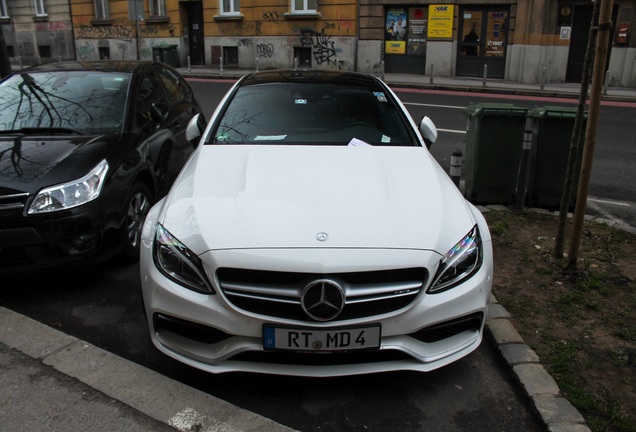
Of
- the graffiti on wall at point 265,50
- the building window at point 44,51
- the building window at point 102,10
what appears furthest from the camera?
the building window at point 44,51

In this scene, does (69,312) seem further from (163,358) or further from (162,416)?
(162,416)

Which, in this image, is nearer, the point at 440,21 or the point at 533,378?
the point at 533,378

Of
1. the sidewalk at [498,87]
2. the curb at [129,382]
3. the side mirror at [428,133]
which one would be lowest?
the curb at [129,382]

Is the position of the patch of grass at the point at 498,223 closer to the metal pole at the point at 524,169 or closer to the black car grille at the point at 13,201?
the metal pole at the point at 524,169

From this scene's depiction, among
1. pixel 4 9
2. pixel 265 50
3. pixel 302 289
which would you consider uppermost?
pixel 4 9

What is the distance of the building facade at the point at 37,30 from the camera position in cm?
3005

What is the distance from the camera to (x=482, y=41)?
832 inches

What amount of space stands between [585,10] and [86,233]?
65.5 feet

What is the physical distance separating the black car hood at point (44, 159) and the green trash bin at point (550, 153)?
13.4 ft

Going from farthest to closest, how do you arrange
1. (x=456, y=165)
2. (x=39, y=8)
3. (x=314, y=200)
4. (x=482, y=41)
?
(x=39, y=8), (x=482, y=41), (x=456, y=165), (x=314, y=200)

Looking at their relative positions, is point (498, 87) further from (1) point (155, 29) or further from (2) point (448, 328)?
(2) point (448, 328)

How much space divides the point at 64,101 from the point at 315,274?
11.5 ft

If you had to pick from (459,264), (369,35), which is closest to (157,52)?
(369,35)

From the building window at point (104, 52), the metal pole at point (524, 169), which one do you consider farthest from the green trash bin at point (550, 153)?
the building window at point (104, 52)
